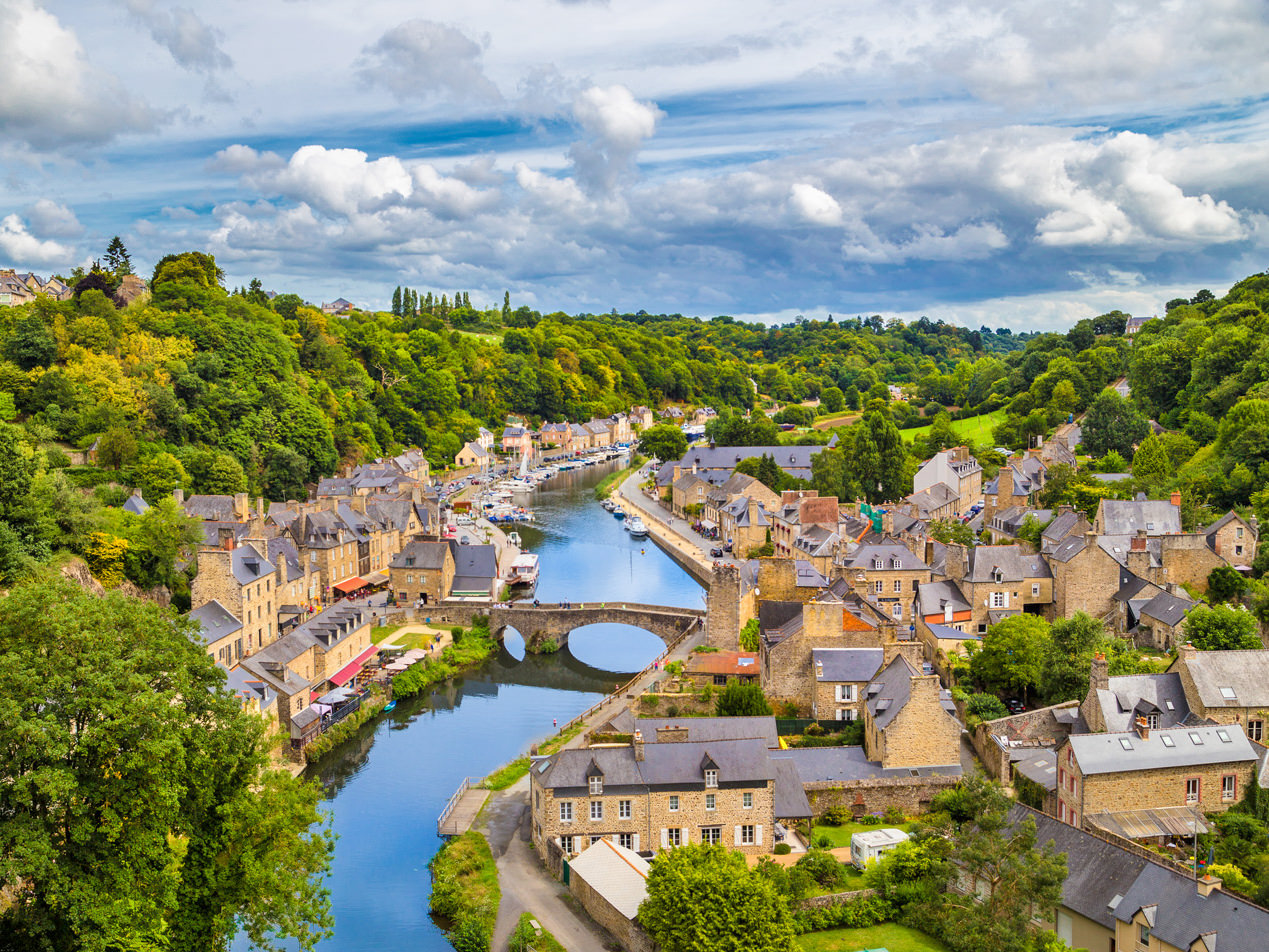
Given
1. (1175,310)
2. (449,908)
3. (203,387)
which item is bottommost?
(449,908)

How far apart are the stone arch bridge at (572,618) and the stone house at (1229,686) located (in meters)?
23.2

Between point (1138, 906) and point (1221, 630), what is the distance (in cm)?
1624

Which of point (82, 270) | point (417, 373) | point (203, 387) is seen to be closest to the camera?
point (203, 387)

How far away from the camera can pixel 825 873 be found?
87.0 feet

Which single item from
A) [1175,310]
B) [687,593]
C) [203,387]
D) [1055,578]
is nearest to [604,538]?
[687,593]

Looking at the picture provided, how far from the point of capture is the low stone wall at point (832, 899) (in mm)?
25328

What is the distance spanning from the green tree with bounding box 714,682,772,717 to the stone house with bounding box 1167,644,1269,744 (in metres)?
13.2

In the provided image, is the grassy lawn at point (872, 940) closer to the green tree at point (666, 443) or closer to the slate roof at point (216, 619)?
the slate roof at point (216, 619)

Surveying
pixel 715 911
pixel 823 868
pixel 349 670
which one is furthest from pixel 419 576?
pixel 715 911

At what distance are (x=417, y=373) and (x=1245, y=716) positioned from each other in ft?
328

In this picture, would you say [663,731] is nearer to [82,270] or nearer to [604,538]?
[604,538]

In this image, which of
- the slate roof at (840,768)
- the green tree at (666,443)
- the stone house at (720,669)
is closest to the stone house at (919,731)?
the slate roof at (840,768)

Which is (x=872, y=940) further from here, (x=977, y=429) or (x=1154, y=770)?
(x=977, y=429)

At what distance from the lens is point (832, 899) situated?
83.6 feet
